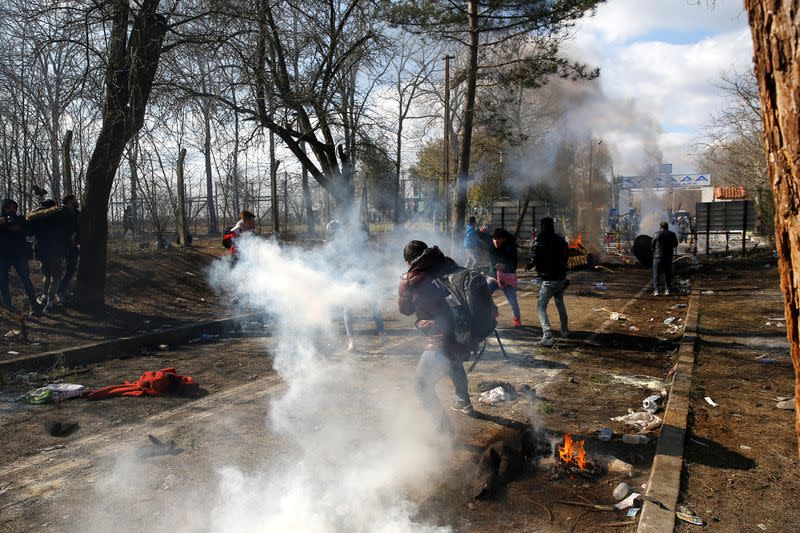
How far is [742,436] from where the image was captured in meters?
4.69

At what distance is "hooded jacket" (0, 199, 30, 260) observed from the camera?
8.80 metres

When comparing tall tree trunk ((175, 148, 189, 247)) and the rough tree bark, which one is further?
tall tree trunk ((175, 148, 189, 247))

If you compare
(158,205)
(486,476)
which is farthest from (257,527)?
(158,205)

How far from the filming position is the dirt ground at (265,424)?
3.64m

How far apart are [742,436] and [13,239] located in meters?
10.1

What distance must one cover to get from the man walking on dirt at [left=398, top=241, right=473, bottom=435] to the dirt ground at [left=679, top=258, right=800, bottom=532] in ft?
6.35

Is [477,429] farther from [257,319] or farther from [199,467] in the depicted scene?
[257,319]

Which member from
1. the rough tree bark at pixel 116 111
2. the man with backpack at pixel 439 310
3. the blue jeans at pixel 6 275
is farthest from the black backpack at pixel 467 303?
the blue jeans at pixel 6 275

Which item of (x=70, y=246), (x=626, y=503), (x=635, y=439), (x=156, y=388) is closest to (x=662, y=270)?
(x=635, y=439)

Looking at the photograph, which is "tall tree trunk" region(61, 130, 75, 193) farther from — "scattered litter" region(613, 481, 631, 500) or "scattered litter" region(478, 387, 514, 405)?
"scattered litter" region(613, 481, 631, 500)

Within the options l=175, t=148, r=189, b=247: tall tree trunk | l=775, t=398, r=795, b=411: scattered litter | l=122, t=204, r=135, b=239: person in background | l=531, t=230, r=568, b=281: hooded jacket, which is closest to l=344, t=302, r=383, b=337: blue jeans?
l=531, t=230, r=568, b=281: hooded jacket

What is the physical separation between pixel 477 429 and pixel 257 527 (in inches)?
88.3

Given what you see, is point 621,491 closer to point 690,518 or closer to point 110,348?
point 690,518

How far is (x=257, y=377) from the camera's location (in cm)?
688
